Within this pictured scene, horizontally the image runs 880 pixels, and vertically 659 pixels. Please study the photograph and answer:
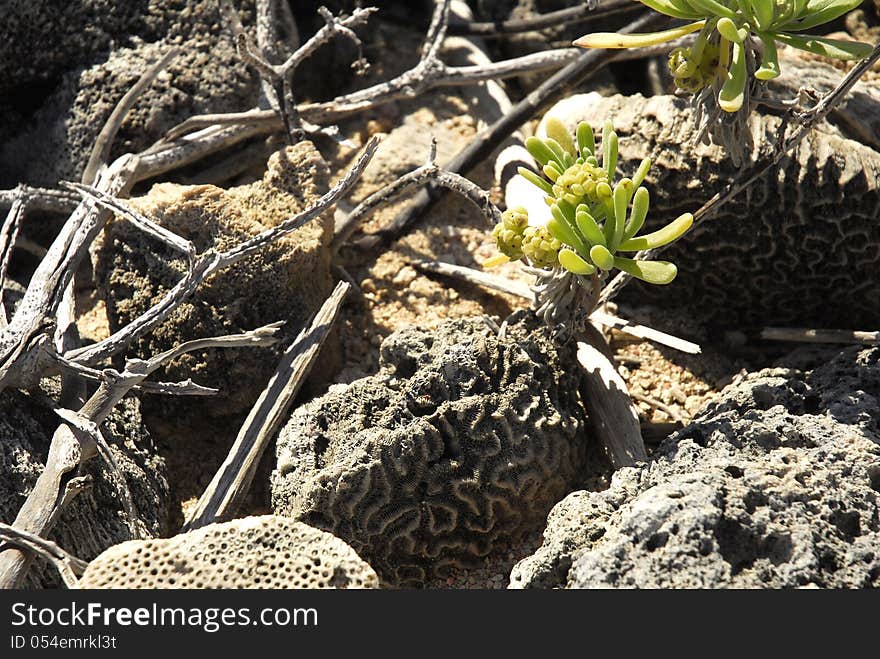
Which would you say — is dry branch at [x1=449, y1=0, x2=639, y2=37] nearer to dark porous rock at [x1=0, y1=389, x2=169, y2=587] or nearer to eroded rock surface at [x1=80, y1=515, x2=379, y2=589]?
dark porous rock at [x1=0, y1=389, x2=169, y2=587]

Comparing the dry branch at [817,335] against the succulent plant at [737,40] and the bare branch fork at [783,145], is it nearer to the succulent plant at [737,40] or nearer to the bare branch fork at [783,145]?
the bare branch fork at [783,145]

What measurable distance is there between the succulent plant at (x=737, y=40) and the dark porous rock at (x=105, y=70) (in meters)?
1.66

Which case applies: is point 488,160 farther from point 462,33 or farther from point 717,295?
point 717,295

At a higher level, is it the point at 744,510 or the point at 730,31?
the point at 730,31

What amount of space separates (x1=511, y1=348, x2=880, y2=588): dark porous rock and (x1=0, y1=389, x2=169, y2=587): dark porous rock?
1176 millimetres

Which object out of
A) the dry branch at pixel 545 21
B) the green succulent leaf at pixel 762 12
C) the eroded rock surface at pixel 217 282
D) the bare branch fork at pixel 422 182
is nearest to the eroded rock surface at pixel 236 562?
the eroded rock surface at pixel 217 282

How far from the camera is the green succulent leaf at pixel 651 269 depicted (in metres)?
2.68

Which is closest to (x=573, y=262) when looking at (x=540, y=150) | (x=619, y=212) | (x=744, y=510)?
(x=619, y=212)

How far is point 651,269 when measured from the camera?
8.91ft

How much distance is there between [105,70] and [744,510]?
288 cm

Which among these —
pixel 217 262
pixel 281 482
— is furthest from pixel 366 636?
pixel 217 262

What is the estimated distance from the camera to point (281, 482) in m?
2.97

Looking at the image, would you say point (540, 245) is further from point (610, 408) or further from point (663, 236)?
point (610, 408)

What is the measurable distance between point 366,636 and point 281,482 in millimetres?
804
